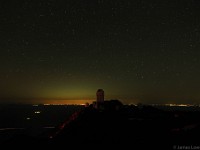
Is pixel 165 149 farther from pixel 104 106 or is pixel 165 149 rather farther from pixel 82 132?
pixel 104 106

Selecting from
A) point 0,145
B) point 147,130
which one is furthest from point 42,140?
point 147,130

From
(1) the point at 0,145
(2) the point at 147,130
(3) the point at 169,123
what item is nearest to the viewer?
(1) the point at 0,145

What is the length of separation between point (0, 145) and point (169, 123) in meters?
7.71

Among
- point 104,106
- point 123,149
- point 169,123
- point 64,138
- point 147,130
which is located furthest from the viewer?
point 104,106

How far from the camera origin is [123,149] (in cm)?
914

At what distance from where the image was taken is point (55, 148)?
9672 millimetres

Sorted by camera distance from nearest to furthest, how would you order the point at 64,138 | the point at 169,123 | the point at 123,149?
the point at 123,149, the point at 64,138, the point at 169,123

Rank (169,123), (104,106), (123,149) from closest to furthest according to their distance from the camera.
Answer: (123,149) < (169,123) < (104,106)

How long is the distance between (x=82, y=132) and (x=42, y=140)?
167 centimetres

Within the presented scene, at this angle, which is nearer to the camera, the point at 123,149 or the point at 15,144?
the point at 123,149

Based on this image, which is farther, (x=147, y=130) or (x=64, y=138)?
(x=147, y=130)

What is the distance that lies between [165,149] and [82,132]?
3706 mm

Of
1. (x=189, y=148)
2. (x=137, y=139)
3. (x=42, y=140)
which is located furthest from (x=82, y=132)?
(x=189, y=148)

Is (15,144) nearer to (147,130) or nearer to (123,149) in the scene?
(123,149)
